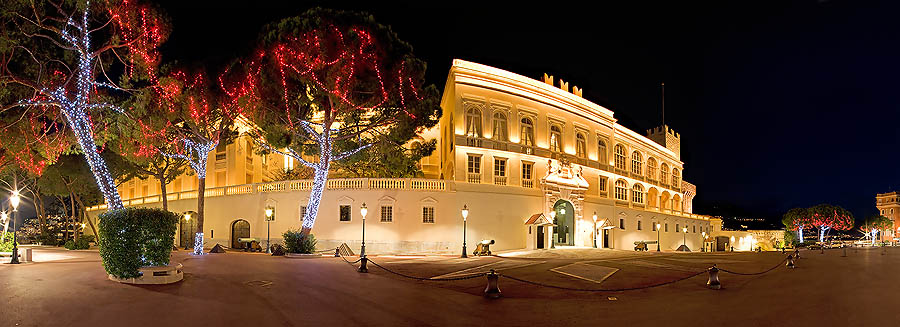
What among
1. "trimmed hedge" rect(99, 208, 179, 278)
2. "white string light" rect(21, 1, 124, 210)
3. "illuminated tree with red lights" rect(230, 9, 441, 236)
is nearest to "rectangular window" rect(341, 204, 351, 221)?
"illuminated tree with red lights" rect(230, 9, 441, 236)

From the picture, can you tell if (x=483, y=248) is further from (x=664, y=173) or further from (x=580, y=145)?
(x=664, y=173)

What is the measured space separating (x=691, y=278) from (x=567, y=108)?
2160cm

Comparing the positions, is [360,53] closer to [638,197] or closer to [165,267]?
[165,267]

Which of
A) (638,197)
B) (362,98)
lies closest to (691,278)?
(362,98)

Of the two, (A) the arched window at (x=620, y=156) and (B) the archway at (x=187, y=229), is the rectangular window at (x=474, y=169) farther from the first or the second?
(B) the archway at (x=187, y=229)

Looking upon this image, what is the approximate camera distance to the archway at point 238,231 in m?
34.9

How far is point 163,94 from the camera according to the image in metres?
23.8

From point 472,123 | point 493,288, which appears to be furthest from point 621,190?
point 493,288

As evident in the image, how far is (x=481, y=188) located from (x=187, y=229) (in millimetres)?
23383

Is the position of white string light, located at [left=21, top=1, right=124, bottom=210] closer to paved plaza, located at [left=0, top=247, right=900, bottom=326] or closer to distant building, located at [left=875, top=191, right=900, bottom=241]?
paved plaza, located at [left=0, top=247, right=900, bottom=326]

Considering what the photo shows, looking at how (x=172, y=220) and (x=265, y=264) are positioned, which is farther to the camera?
(x=265, y=264)

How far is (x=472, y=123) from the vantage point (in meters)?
32.9

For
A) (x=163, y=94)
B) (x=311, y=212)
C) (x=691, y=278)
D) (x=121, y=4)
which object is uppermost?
(x=121, y=4)

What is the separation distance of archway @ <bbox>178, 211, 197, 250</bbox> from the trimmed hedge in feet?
85.7
